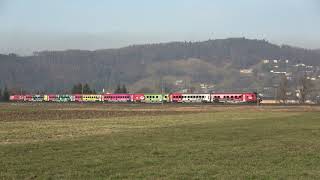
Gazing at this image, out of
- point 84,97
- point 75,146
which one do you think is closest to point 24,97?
point 84,97

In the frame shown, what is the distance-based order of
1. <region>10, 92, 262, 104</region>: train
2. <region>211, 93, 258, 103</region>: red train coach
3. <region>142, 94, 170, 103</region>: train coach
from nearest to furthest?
<region>211, 93, 258, 103</region>: red train coach, <region>10, 92, 262, 104</region>: train, <region>142, 94, 170, 103</region>: train coach

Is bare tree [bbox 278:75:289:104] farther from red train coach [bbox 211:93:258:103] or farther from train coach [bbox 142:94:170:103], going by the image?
train coach [bbox 142:94:170:103]

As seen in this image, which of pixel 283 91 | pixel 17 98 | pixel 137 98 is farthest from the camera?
pixel 17 98

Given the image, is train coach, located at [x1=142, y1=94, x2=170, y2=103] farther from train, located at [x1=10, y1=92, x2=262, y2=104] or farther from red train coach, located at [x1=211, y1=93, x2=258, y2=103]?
red train coach, located at [x1=211, y1=93, x2=258, y2=103]

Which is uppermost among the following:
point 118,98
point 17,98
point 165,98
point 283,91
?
point 283,91

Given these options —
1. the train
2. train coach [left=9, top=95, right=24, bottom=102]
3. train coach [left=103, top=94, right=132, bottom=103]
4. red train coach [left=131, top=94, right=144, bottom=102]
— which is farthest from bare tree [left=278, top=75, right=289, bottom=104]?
train coach [left=9, top=95, right=24, bottom=102]

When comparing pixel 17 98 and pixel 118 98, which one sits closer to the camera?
pixel 118 98

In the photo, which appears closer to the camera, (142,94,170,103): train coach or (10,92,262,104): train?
(10,92,262,104): train

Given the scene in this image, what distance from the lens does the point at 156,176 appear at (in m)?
13.6

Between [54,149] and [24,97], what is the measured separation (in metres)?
156

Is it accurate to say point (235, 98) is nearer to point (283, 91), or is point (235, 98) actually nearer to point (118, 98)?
point (118, 98)

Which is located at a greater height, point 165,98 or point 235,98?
point 165,98

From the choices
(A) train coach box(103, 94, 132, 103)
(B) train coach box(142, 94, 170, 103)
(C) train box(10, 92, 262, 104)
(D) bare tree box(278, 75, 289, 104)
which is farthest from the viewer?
(D) bare tree box(278, 75, 289, 104)

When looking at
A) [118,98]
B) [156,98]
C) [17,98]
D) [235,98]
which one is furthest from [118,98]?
[17,98]
